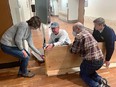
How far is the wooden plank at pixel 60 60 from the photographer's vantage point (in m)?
2.45

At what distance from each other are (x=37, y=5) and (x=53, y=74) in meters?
1.47

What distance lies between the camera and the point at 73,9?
634 cm

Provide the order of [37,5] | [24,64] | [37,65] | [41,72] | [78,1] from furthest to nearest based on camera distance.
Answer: [78,1], [37,5], [37,65], [41,72], [24,64]

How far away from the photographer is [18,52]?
2.39m

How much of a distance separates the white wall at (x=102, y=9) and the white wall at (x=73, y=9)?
141cm

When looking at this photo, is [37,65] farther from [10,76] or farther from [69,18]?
[69,18]

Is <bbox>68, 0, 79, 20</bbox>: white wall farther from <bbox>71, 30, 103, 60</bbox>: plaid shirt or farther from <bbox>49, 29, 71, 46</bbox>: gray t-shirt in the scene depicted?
<bbox>71, 30, 103, 60</bbox>: plaid shirt

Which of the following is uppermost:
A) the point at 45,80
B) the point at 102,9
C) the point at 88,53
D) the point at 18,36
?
the point at 102,9

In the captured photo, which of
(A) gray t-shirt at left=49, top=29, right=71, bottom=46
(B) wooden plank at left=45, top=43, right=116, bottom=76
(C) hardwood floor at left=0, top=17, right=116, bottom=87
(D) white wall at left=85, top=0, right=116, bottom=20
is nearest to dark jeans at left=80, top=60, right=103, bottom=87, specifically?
(C) hardwood floor at left=0, top=17, right=116, bottom=87

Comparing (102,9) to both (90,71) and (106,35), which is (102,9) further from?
(90,71)

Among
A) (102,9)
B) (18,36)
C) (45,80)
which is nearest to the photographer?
(18,36)

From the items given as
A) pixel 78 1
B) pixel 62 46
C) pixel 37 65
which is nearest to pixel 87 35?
pixel 62 46

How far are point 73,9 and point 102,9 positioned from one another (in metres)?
2.37

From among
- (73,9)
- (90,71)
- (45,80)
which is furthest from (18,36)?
(73,9)
